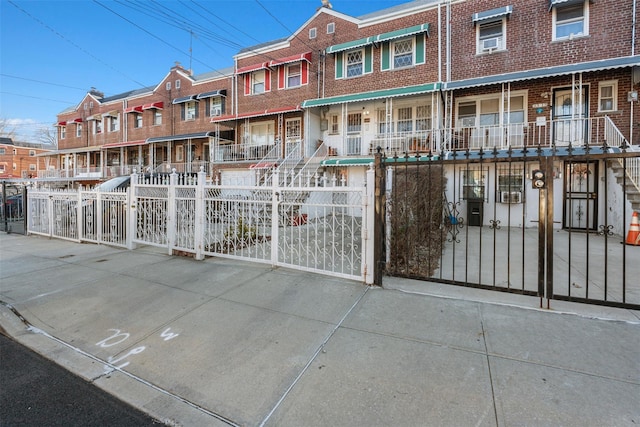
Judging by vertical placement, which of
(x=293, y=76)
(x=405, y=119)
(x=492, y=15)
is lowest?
(x=405, y=119)

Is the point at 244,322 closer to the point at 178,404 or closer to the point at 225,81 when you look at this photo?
the point at 178,404

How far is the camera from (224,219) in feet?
21.9

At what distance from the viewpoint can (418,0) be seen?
15531 millimetres

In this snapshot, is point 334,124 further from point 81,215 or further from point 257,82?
point 81,215

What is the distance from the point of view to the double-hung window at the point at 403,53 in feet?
47.2

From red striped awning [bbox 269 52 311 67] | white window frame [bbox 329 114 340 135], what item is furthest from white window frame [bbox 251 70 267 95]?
white window frame [bbox 329 114 340 135]

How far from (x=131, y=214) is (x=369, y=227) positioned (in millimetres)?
6326

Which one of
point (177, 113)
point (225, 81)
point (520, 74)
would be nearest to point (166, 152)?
point (177, 113)

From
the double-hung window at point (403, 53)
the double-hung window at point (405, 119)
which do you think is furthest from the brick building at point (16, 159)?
the double-hung window at point (405, 119)

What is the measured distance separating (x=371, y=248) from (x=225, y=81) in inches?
811

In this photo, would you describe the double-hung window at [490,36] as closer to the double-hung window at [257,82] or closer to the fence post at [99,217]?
the double-hung window at [257,82]

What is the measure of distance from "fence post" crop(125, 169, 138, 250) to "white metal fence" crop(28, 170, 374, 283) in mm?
23

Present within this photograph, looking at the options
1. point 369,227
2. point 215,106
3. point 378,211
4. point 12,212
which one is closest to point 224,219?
point 369,227

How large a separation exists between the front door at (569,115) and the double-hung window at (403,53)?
6149 millimetres
